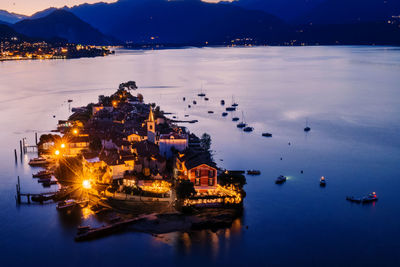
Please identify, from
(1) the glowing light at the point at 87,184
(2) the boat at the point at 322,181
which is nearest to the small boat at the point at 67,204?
(1) the glowing light at the point at 87,184

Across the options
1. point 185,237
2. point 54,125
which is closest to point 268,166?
point 185,237

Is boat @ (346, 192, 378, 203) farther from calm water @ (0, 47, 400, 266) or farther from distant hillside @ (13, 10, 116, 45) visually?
distant hillside @ (13, 10, 116, 45)

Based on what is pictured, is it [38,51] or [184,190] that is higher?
[38,51]

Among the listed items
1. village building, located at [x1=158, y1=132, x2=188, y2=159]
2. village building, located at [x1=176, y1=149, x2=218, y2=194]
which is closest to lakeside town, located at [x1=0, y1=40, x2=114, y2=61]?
village building, located at [x1=158, y1=132, x2=188, y2=159]

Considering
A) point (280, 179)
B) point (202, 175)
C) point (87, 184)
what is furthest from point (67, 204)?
point (280, 179)

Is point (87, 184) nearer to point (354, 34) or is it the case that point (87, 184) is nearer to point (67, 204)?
point (67, 204)

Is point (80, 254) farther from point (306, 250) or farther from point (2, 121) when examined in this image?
point (2, 121)

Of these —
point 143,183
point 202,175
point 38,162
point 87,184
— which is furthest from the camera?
point 38,162

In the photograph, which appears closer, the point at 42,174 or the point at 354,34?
the point at 42,174
